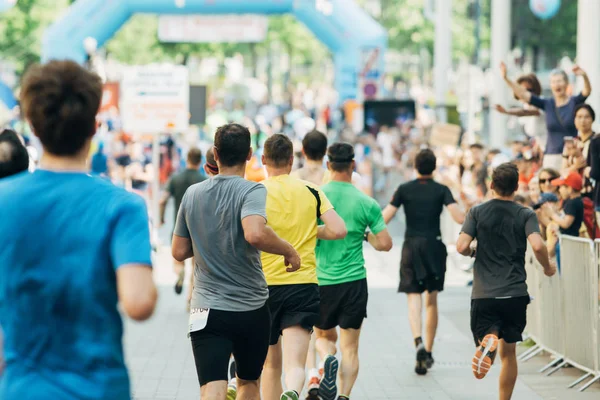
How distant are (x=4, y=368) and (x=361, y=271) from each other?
5061 millimetres

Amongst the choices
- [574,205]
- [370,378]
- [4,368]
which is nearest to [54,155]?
[4,368]

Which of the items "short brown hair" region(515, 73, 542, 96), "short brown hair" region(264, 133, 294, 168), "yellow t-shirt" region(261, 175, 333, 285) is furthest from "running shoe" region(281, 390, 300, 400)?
"short brown hair" region(515, 73, 542, 96)

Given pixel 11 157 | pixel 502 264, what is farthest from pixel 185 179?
pixel 11 157

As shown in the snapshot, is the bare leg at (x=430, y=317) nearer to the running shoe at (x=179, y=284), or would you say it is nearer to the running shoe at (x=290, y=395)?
the running shoe at (x=290, y=395)

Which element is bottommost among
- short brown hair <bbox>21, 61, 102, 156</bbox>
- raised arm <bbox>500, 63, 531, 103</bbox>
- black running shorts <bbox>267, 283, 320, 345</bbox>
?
black running shorts <bbox>267, 283, 320, 345</bbox>

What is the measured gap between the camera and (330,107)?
139 ft

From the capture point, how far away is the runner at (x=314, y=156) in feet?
29.1

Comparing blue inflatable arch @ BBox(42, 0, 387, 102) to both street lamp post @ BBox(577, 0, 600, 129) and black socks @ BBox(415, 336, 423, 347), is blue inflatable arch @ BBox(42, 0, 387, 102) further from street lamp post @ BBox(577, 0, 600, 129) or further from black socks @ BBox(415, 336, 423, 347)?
black socks @ BBox(415, 336, 423, 347)

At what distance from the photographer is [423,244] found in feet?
34.9

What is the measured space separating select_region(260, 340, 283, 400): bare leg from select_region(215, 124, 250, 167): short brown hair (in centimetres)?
141

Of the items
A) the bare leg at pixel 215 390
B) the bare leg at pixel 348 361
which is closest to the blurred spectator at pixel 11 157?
the bare leg at pixel 215 390

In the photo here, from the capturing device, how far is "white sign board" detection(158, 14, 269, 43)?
32.7 m

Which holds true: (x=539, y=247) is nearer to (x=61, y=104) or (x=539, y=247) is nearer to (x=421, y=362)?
(x=421, y=362)

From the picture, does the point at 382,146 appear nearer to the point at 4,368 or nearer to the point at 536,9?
the point at 536,9
